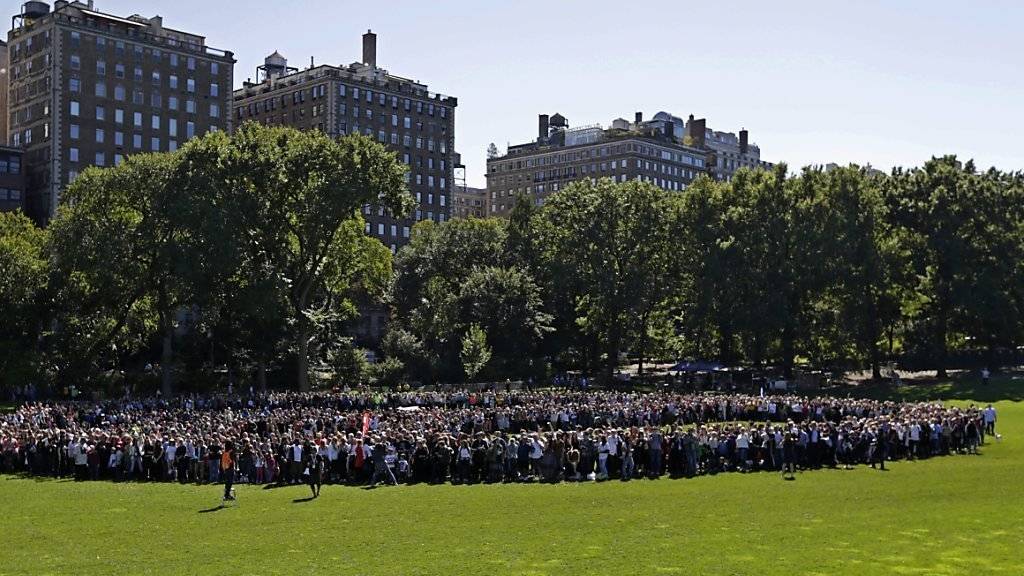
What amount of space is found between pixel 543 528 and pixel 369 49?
135 meters

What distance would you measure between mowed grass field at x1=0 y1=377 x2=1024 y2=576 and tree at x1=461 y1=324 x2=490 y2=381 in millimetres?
45708

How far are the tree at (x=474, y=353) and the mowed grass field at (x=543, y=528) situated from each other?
45708 mm

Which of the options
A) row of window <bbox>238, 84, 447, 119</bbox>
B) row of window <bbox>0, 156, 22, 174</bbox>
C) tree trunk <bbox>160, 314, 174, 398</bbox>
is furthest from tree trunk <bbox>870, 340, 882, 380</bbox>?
row of window <bbox>0, 156, 22, 174</bbox>

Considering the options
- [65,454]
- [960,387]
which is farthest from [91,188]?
[960,387]

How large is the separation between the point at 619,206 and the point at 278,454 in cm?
5691

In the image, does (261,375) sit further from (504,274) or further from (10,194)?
(10,194)

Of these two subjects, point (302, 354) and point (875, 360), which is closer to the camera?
point (302, 354)

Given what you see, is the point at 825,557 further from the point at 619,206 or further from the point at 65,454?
the point at 619,206

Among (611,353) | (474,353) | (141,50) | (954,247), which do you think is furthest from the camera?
(141,50)

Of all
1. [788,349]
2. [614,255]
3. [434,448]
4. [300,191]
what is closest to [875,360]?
[788,349]

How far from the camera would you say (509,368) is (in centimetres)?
8194

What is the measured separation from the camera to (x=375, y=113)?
143000mm

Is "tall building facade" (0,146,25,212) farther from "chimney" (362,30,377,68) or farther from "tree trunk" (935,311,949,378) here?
"tree trunk" (935,311,949,378)

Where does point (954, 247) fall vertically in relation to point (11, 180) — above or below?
below
